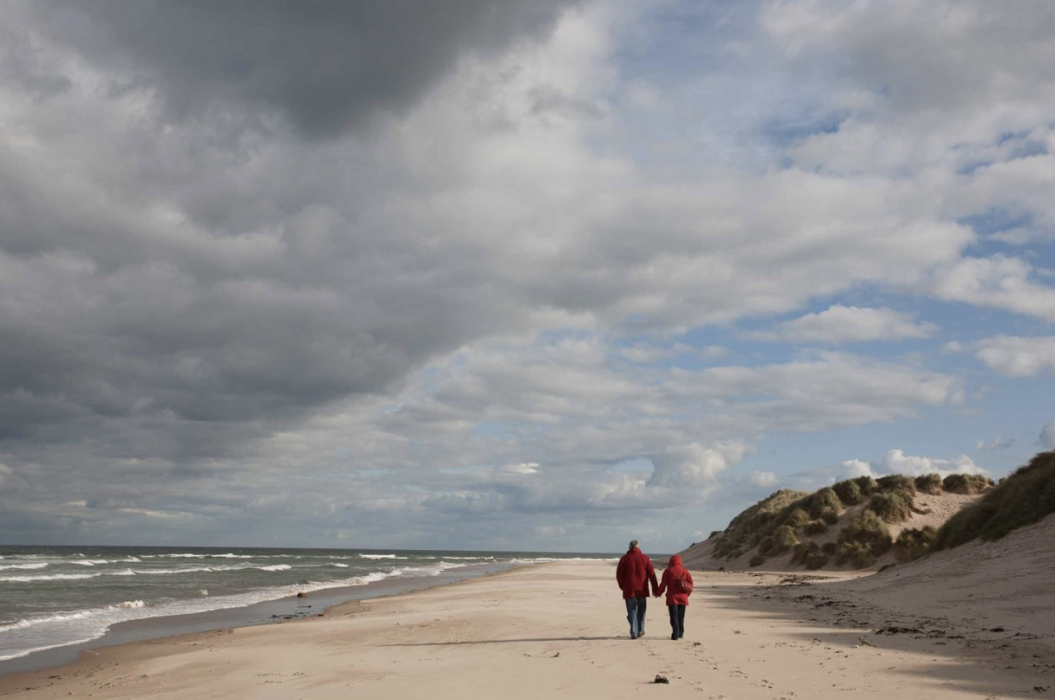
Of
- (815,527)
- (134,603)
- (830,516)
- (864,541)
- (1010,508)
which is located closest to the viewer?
(1010,508)

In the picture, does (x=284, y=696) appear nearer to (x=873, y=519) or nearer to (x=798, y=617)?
(x=798, y=617)

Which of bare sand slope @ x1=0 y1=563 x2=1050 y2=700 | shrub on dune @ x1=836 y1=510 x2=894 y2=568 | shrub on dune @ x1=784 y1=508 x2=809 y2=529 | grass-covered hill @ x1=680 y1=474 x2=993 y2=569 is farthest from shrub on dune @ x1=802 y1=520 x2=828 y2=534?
bare sand slope @ x1=0 y1=563 x2=1050 y2=700

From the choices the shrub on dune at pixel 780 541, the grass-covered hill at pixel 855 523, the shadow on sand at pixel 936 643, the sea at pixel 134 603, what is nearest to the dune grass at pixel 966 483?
the grass-covered hill at pixel 855 523

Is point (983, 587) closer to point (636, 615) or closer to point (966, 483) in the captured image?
point (636, 615)

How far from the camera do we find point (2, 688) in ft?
43.2

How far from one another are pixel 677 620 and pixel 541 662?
10.1ft

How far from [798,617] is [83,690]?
13.8 m

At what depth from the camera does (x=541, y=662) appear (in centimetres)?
1120

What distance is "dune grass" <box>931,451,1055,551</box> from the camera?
21.3m

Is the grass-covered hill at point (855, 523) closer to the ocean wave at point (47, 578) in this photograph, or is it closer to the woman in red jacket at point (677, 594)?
the woman in red jacket at point (677, 594)

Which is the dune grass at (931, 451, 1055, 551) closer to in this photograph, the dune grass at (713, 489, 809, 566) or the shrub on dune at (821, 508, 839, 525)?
the shrub on dune at (821, 508, 839, 525)

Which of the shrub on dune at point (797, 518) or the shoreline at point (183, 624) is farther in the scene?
the shrub on dune at point (797, 518)

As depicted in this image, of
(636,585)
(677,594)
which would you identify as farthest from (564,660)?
(677,594)

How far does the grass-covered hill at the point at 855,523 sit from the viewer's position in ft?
117
